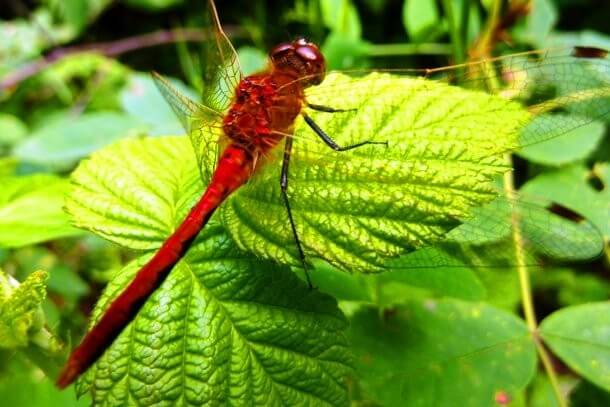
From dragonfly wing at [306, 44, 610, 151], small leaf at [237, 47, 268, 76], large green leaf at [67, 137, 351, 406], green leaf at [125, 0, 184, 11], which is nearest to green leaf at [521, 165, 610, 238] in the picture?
dragonfly wing at [306, 44, 610, 151]

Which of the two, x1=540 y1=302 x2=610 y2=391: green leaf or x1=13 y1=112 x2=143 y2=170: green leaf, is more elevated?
x1=13 y1=112 x2=143 y2=170: green leaf

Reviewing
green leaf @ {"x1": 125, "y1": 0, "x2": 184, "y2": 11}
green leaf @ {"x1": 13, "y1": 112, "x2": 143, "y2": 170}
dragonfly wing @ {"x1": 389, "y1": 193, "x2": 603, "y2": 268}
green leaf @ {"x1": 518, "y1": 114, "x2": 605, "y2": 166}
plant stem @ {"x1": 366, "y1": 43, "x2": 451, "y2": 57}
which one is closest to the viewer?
dragonfly wing @ {"x1": 389, "y1": 193, "x2": 603, "y2": 268}

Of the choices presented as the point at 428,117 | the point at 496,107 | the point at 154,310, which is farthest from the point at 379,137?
the point at 154,310

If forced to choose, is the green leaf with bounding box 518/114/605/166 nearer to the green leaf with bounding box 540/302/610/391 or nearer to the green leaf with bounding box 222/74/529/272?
the green leaf with bounding box 540/302/610/391

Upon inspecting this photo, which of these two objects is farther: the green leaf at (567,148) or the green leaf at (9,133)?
the green leaf at (9,133)

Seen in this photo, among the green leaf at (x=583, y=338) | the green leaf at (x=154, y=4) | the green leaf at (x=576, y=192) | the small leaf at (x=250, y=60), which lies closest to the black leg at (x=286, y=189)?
the green leaf at (x=583, y=338)

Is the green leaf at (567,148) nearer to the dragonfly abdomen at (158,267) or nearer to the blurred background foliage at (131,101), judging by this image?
the blurred background foliage at (131,101)

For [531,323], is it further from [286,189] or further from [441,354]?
[286,189]

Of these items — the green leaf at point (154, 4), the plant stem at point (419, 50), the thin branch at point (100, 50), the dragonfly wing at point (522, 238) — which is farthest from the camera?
the green leaf at point (154, 4)
